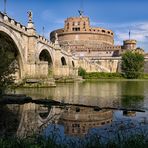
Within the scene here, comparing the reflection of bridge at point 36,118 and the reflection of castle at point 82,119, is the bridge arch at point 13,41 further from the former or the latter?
the reflection of castle at point 82,119

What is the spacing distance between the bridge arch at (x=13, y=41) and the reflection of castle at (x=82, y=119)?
19655 mm

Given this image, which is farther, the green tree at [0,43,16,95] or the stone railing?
the stone railing

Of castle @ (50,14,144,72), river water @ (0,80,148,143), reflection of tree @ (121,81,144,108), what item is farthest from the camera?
castle @ (50,14,144,72)

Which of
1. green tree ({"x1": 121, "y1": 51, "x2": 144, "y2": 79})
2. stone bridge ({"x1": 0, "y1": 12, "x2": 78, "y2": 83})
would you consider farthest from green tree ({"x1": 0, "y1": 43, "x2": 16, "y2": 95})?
green tree ({"x1": 121, "y1": 51, "x2": 144, "y2": 79})

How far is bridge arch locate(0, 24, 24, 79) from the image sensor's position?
34.4 meters

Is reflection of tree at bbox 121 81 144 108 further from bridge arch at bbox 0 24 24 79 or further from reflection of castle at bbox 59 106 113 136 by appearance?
bridge arch at bbox 0 24 24 79

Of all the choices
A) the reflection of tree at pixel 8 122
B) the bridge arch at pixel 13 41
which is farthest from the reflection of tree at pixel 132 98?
the bridge arch at pixel 13 41

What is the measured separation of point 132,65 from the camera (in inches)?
3415

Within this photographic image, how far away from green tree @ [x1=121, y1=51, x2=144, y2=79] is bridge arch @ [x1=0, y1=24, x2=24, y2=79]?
50.4 meters

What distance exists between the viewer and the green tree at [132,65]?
85.4m

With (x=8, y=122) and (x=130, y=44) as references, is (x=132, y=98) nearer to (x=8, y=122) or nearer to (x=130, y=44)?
(x=8, y=122)

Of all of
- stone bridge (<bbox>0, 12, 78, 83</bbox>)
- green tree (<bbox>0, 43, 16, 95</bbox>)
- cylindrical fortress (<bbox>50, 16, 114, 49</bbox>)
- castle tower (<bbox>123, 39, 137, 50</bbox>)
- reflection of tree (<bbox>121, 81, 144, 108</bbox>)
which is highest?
cylindrical fortress (<bbox>50, 16, 114, 49</bbox>)

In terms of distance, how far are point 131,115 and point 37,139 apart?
7.05 metres

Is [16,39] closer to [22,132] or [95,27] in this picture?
[22,132]
